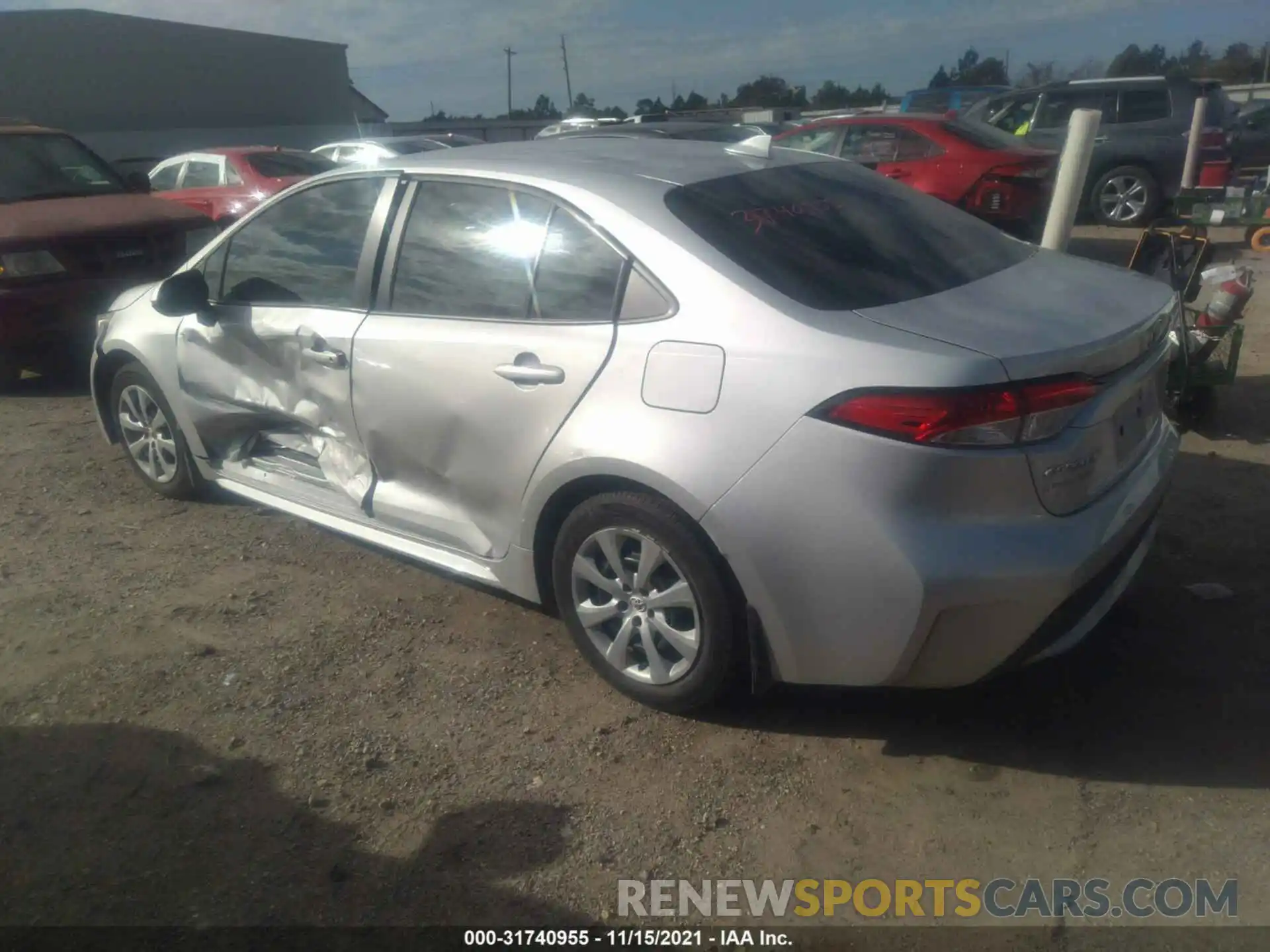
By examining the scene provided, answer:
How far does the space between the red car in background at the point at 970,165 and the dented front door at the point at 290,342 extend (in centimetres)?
658

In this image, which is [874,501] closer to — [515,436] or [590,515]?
[590,515]

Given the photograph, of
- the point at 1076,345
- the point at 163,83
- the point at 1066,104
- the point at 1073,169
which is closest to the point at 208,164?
the point at 1073,169

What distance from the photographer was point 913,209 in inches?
141

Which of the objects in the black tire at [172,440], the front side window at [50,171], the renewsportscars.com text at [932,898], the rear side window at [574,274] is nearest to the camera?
the renewsportscars.com text at [932,898]

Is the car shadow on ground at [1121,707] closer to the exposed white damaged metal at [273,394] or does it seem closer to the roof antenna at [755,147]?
the exposed white damaged metal at [273,394]

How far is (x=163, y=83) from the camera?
34.5 meters

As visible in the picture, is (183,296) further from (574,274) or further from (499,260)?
(574,274)

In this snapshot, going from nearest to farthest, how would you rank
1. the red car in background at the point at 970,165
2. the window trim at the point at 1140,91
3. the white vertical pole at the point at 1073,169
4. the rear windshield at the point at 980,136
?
the white vertical pole at the point at 1073,169
the red car in background at the point at 970,165
the rear windshield at the point at 980,136
the window trim at the point at 1140,91

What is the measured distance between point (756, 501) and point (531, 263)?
46.0 inches

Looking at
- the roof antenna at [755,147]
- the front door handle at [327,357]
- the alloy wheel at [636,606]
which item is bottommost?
the alloy wheel at [636,606]

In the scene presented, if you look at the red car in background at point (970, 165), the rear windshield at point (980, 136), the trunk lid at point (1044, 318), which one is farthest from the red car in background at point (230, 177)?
the trunk lid at point (1044, 318)

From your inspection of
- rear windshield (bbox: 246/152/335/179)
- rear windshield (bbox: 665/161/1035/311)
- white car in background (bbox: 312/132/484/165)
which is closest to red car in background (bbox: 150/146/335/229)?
rear windshield (bbox: 246/152/335/179)

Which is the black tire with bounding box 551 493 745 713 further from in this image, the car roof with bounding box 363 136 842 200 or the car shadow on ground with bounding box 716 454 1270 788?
the car roof with bounding box 363 136 842 200

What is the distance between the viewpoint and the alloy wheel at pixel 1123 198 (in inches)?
496
